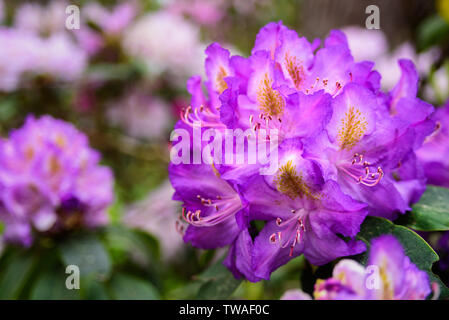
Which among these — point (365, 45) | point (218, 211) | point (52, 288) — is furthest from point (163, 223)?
point (218, 211)

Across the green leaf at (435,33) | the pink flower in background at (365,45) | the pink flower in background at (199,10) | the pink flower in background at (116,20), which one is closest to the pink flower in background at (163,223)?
the pink flower in background at (116,20)

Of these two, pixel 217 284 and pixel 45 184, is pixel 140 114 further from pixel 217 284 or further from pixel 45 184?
pixel 217 284

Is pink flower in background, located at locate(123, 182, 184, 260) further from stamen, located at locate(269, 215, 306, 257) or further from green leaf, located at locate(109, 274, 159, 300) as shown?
stamen, located at locate(269, 215, 306, 257)

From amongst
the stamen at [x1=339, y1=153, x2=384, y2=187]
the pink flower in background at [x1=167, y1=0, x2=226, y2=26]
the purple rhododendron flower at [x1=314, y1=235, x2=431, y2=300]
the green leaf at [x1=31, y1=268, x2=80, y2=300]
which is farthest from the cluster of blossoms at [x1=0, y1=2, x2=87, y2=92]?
the purple rhododendron flower at [x1=314, y1=235, x2=431, y2=300]

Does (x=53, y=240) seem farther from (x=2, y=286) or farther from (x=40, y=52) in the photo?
(x=40, y=52)

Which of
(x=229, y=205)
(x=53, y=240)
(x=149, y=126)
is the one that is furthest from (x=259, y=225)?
(x=149, y=126)
